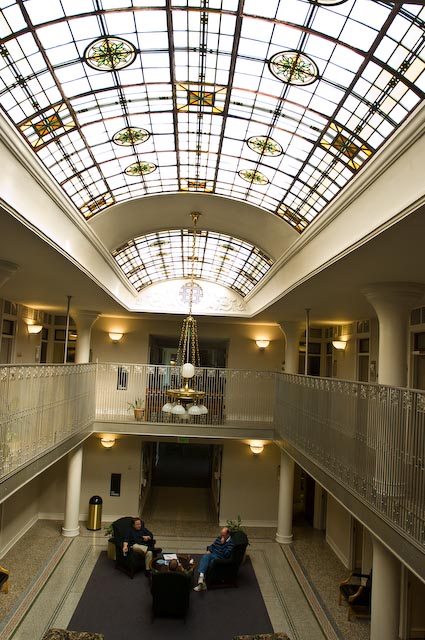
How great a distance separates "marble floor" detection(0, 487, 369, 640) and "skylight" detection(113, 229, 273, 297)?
8610 mm

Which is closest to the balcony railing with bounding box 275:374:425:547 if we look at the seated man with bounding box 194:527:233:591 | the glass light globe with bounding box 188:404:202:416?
the glass light globe with bounding box 188:404:202:416

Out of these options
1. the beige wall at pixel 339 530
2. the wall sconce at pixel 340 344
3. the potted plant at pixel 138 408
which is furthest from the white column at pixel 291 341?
the potted plant at pixel 138 408

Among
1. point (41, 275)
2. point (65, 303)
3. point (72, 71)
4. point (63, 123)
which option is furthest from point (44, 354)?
point (72, 71)

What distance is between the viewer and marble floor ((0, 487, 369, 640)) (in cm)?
1066

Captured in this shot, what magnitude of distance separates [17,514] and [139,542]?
4261mm

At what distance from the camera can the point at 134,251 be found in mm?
16688

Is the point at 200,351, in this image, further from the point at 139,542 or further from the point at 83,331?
the point at 139,542

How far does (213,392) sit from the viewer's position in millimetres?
16375

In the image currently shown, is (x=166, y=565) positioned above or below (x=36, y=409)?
below

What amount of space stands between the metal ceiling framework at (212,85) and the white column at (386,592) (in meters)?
6.01

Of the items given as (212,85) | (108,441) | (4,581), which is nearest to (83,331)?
(108,441)

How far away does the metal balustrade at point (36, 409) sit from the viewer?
7.62m

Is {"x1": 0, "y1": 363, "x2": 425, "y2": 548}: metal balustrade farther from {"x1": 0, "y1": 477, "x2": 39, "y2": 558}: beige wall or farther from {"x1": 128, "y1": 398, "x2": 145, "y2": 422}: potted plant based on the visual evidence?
{"x1": 0, "y1": 477, "x2": 39, "y2": 558}: beige wall

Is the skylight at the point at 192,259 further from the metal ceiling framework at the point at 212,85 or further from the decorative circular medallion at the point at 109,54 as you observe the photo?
the decorative circular medallion at the point at 109,54
